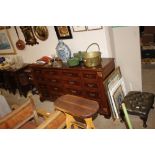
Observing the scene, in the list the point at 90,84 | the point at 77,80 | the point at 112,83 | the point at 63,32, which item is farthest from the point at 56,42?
the point at 112,83

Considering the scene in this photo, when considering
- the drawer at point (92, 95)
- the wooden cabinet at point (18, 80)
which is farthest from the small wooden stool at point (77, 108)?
the wooden cabinet at point (18, 80)

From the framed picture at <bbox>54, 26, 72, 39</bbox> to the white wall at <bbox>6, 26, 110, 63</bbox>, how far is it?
8 cm

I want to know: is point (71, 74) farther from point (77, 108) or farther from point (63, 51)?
point (77, 108)

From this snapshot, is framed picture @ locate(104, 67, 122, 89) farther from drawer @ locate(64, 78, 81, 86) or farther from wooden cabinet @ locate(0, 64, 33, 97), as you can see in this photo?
wooden cabinet @ locate(0, 64, 33, 97)

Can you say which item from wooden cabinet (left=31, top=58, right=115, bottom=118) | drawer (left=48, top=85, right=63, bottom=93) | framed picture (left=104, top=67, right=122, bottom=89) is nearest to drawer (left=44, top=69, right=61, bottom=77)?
wooden cabinet (left=31, top=58, right=115, bottom=118)

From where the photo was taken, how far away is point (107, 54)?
3.43 metres

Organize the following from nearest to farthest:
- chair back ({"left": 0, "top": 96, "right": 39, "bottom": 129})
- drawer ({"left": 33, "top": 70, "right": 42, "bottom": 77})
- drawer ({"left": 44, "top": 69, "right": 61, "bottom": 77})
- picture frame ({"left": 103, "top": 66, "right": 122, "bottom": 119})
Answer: chair back ({"left": 0, "top": 96, "right": 39, "bottom": 129}) < picture frame ({"left": 103, "top": 66, "right": 122, "bottom": 119}) < drawer ({"left": 44, "top": 69, "right": 61, "bottom": 77}) < drawer ({"left": 33, "top": 70, "right": 42, "bottom": 77})

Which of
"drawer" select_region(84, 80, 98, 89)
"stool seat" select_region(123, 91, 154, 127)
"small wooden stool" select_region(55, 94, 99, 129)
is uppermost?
"small wooden stool" select_region(55, 94, 99, 129)

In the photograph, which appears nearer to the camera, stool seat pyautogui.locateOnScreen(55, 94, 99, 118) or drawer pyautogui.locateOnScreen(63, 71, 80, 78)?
stool seat pyautogui.locateOnScreen(55, 94, 99, 118)

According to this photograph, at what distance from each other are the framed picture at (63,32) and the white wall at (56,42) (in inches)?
3.1

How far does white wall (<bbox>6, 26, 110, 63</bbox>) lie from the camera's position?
132 inches

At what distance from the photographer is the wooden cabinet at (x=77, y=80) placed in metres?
3.10
